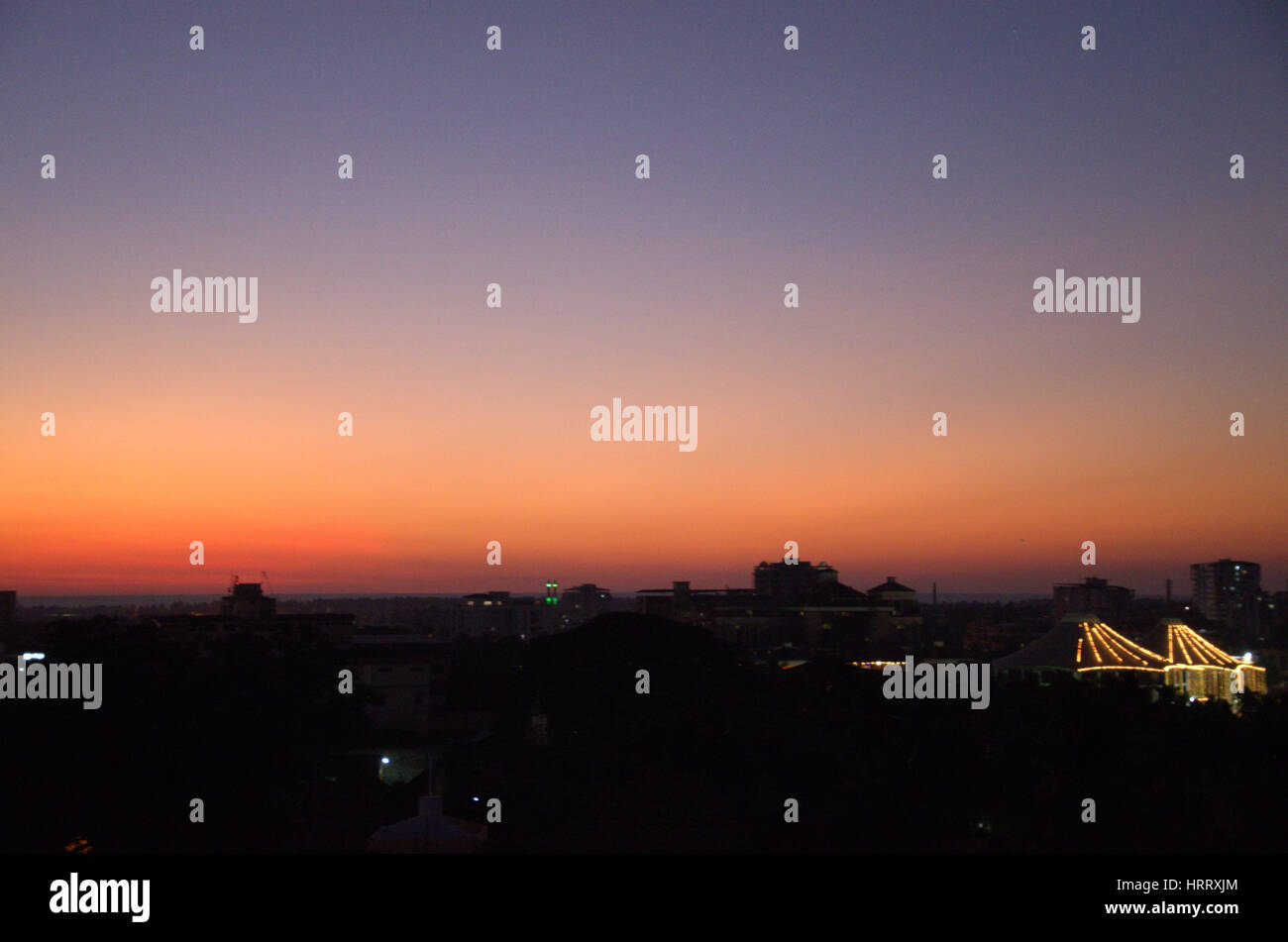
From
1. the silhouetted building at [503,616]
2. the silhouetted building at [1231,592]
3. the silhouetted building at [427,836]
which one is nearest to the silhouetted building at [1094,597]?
the silhouetted building at [1231,592]

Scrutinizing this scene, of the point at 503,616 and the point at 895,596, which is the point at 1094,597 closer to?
the point at 895,596

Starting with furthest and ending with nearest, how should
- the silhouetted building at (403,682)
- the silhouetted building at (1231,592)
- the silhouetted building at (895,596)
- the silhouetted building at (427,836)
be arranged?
1. the silhouetted building at (895,596)
2. the silhouetted building at (1231,592)
3. the silhouetted building at (403,682)
4. the silhouetted building at (427,836)

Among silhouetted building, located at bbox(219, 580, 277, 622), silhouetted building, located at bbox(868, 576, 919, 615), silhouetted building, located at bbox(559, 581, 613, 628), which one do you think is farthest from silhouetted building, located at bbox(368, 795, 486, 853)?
silhouetted building, located at bbox(559, 581, 613, 628)

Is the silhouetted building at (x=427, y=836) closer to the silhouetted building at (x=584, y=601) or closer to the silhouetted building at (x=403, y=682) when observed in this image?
the silhouetted building at (x=403, y=682)

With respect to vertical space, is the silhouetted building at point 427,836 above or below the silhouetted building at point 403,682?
above

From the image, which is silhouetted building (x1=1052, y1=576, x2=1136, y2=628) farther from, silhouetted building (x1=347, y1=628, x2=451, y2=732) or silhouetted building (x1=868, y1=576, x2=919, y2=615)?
silhouetted building (x1=347, y1=628, x2=451, y2=732)

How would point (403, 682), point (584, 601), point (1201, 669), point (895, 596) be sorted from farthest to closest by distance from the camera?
1. point (584, 601)
2. point (895, 596)
3. point (403, 682)
4. point (1201, 669)

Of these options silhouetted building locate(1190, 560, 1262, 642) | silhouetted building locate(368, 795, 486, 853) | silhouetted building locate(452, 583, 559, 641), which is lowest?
silhouetted building locate(452, 583, 559, 641)

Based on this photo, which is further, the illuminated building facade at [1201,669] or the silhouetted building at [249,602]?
the silhouetted building at [249,602]

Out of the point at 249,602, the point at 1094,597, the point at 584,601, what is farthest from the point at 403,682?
the point at 584,601

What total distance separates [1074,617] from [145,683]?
16493 mm
